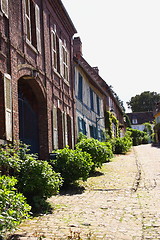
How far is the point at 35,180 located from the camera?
651cm

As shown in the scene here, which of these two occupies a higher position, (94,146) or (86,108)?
(86,108)

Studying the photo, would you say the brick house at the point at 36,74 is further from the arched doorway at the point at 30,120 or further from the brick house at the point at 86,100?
the brick house at the point at 86,100

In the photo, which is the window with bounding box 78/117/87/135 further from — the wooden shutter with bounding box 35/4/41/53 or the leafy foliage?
the leafy foliage

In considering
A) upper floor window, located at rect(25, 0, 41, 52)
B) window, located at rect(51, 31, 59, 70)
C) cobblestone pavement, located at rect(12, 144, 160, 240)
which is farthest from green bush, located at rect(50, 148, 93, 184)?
window, located at rect(51, 31, 59, 70)

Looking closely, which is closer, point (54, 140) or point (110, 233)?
point (110, 233)

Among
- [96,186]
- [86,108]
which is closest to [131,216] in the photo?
[96,186]

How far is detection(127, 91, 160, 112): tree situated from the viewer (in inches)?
2857

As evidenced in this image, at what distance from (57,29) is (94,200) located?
8.19 meters

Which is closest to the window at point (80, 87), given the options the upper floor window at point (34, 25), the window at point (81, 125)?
the window at point (81, 125)

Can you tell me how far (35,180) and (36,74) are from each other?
400cm

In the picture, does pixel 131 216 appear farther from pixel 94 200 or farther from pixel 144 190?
pixel 144 190

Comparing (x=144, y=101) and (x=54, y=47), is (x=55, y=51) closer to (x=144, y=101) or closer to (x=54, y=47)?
(x=54, y=47)

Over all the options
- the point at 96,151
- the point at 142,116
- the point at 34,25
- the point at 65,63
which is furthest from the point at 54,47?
the point at 142,116

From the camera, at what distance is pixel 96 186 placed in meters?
9.51
